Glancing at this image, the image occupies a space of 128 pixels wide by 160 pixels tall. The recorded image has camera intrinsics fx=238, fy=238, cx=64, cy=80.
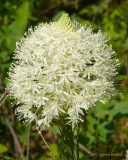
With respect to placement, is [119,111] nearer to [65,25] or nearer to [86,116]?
[86,116]

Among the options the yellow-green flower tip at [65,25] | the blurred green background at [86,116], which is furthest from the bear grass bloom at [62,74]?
the blurred green background at [86,116]

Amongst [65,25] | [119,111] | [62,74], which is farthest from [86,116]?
[65,25]

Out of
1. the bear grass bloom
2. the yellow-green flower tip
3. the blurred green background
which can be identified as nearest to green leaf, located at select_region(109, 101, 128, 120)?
the blurred green background

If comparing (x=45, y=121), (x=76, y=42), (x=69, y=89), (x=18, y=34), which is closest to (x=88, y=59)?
(x=76, y=42)

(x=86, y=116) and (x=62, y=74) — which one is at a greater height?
(x=62, y=74)

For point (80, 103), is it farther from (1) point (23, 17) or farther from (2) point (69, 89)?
(1) point (23, 17)

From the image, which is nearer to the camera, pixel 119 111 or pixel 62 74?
pixel 62 74
